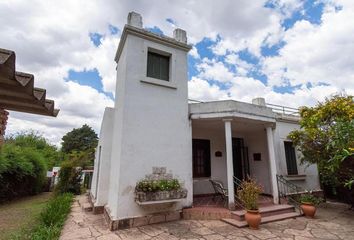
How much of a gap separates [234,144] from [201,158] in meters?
2.05

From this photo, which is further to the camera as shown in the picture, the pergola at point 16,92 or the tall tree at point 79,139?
the tall tree at point 79,139

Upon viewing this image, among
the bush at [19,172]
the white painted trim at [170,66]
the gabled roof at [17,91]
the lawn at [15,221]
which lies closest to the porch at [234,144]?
the white painted trim at [170,66]

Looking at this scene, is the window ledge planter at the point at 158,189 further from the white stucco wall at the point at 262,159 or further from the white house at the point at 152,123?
the white stucco wall at the point at 262,159

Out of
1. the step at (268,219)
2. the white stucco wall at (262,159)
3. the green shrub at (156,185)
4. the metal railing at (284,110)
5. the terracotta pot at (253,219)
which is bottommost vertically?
the step at (268,219)

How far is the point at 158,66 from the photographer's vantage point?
23.3 ft

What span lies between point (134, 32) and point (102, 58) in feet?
12.7

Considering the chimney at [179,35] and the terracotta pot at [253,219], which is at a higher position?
the chimney at [179,35]

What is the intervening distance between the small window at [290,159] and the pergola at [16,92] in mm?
9726

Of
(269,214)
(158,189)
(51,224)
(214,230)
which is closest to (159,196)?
(158,189)

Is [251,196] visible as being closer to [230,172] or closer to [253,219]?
[253,219]

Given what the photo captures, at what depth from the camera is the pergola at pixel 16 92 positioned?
5.10ft

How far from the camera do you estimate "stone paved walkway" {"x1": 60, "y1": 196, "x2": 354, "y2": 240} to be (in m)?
4.79

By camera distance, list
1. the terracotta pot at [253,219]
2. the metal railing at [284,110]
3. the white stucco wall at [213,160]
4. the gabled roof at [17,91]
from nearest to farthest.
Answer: the gabled roof at [17,91]
the terracotta pot at [253,219]
the white stucco wall at [213,160]
the metal railing at [284,110]

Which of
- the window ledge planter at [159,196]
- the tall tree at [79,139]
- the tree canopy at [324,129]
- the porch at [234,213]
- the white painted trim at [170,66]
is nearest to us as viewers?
the window ledge planter at [159,196]
